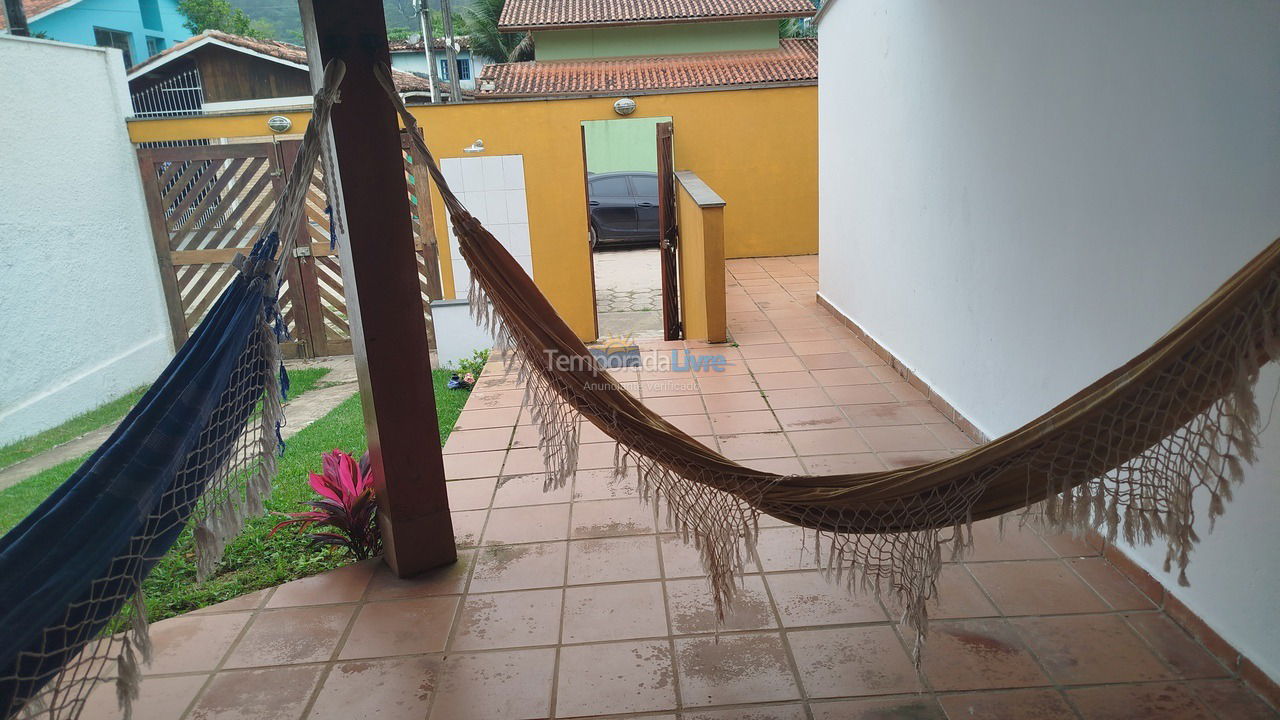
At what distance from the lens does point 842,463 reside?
3.08 meters

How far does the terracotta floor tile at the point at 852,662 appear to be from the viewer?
185 centimetres

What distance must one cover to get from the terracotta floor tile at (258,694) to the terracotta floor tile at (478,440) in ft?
4.75

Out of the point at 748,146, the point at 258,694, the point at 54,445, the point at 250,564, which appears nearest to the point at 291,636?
the point at 258,694

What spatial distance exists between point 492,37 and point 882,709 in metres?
18.1

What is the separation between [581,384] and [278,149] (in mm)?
5144

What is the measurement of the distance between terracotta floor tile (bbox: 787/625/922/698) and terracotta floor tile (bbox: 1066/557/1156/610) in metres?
0.61

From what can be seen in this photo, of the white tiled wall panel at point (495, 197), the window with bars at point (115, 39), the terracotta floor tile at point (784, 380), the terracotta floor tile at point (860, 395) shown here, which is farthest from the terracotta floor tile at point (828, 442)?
the window with bars at point (115, 39)

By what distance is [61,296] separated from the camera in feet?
19.4

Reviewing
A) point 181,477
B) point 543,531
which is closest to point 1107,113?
point 543,531

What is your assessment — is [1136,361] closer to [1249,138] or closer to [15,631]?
[1249,138]

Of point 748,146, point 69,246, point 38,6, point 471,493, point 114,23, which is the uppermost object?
point 114,23

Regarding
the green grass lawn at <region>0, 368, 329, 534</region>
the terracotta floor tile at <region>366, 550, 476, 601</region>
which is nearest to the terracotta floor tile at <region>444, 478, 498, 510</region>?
the terracotta floor tile at <region>366, 550, 476, 601</region>

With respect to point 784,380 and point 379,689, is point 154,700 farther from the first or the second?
point 784,380

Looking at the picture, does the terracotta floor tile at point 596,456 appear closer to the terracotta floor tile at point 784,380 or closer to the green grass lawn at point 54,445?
the terracotta floor tile at point 784,380
